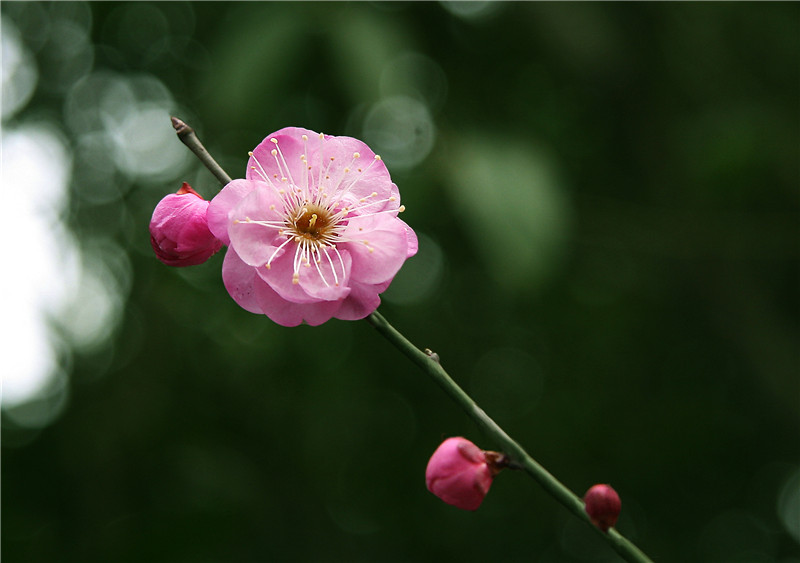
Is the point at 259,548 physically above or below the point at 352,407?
below

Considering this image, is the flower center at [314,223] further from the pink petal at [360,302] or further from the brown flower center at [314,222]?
the pink petal at [360,302]

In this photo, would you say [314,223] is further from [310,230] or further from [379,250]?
[379,250]

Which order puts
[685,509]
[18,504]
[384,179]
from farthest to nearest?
[685,509], [18,504], [384,179]

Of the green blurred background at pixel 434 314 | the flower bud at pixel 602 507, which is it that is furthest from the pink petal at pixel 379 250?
the green blurred background at pixel 434 314

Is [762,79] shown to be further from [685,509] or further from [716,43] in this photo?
[685,509]

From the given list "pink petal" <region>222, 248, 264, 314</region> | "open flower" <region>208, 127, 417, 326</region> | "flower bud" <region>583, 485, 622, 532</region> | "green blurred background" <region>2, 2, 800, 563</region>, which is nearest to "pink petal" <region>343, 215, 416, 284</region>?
"open flower" <region>208, 127, 417, 326</region>

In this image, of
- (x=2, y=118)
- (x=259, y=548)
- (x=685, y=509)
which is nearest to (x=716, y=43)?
(x=685, y=509)
